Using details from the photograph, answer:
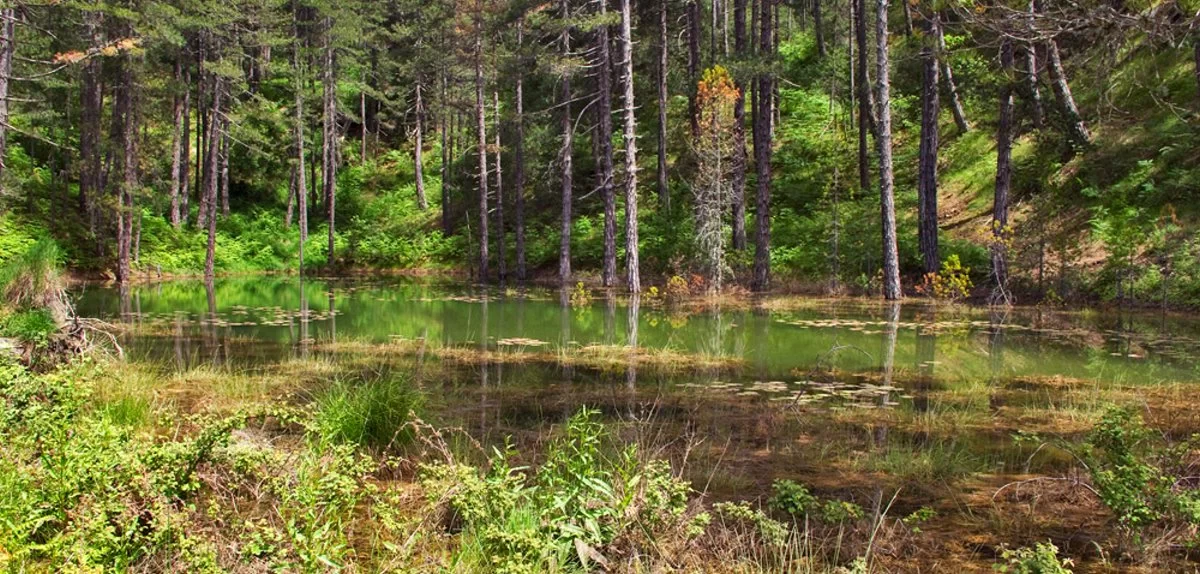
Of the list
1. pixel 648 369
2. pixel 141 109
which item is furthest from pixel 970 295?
pixel 141 109

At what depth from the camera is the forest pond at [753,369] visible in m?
5.86

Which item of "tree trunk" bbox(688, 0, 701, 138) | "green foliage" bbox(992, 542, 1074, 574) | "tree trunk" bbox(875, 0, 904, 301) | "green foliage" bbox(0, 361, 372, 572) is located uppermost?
"tree trunk" bbox(688, 0, 701, 138)

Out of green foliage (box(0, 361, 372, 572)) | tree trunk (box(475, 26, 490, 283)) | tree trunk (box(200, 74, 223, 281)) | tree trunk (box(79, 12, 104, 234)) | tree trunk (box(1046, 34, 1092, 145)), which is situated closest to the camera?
green foliage (box(0, 361, 372, 572))

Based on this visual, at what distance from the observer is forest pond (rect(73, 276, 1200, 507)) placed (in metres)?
5.86

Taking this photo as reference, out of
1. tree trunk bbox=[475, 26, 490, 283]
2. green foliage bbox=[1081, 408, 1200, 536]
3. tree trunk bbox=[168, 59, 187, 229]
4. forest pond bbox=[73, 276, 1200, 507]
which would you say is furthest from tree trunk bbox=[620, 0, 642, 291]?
tree trunk bbox=[168, 59, 187, 229]

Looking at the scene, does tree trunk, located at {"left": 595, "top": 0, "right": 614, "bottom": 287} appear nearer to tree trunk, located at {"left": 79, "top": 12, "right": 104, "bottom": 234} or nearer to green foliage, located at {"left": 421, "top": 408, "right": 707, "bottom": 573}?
tree trunk, located at {"left": 79, "top": 12, "right": 104, "bottom": 234}

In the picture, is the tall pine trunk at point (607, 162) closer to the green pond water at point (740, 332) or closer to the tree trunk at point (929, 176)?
the green pond water at point (740, 332)

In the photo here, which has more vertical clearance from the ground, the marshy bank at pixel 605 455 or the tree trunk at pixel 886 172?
the tree trunk at pixel 886 172

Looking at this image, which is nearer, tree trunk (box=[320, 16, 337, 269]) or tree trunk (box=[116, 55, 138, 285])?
tree trunk (box=[116, 55, 138, 285])

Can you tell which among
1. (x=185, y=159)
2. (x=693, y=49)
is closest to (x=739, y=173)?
(x=693, y=49)

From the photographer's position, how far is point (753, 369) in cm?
951

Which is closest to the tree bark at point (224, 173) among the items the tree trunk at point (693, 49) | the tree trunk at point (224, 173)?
the tree trunk at point (224, 173)

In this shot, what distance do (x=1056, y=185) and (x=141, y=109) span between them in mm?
30103

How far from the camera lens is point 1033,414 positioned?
7039mm
